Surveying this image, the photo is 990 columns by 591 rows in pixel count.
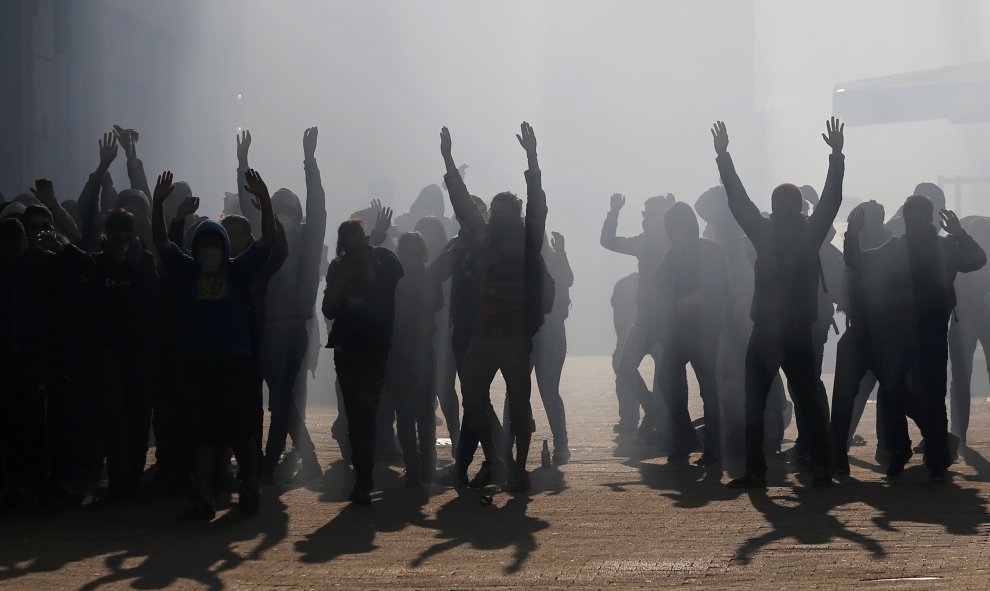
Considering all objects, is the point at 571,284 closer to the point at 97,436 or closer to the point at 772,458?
the point at 772,458

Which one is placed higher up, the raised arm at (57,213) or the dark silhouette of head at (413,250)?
the raised arm at (57,213)

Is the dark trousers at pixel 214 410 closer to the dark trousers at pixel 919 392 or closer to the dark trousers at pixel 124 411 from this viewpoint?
the dark trousers at pixel 124 411

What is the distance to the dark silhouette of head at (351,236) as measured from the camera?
884cm

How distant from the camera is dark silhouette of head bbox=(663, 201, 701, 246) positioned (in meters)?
10.9

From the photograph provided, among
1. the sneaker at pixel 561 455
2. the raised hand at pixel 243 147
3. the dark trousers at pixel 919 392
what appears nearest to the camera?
the dark trousers at pixel 919 392

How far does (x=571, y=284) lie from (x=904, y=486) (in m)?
3.97

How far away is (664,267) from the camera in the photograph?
11.1m

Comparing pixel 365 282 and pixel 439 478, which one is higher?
pixel 365 282

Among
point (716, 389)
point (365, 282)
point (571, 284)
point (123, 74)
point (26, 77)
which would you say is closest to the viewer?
point (365, 282)

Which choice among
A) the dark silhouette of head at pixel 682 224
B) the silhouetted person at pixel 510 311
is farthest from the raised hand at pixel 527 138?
the dark silhouette of head at pixel 682 224

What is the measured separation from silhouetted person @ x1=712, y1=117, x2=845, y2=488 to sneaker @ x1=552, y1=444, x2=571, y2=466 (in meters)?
2.13

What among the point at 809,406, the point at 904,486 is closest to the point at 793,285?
the point at 809,406

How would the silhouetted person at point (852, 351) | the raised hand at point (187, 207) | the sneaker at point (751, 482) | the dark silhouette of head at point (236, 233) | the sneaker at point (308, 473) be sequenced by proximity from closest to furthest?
the raised hand at point (187, 207) → the dark silhouette of head at point (236, 233) → the sneaker at point (751, 482) → the silhouetted person at point (852, 351) → the sneaker at point (308, 473)

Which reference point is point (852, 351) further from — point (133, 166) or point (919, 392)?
point (133, 166)
